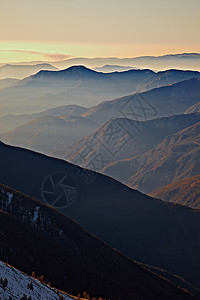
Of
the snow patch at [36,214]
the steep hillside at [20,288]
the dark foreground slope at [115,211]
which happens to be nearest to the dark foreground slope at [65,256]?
the snow patch at [36,214]

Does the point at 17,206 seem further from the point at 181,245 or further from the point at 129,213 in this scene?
the point at 181,245

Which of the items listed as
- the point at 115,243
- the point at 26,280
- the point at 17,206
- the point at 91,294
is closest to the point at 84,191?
the point at 115,243

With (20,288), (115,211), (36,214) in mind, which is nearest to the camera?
(20,288)

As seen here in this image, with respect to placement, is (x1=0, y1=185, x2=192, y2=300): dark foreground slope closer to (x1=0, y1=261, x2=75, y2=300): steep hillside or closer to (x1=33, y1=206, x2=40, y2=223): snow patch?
(x1=33, y1=206, x2=40, y2=223): snow patch

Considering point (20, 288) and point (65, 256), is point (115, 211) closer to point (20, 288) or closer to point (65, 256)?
point (65, 256)

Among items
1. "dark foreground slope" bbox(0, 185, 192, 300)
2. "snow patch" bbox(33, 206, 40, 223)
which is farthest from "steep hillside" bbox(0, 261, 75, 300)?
"snow patch" bbox(33, 206, 40, 223)

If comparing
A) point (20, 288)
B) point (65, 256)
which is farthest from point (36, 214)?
point (20, 288)
